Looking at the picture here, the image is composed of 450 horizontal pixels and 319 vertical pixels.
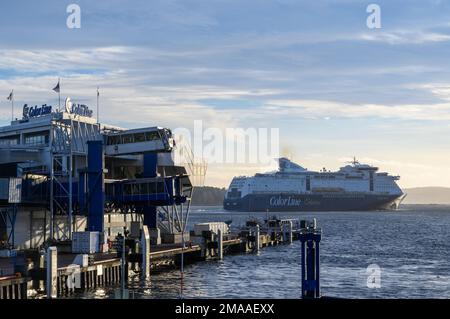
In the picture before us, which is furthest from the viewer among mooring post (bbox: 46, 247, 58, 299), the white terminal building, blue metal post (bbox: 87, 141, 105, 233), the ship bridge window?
the ship bridge window

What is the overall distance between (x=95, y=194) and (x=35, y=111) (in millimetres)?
16876

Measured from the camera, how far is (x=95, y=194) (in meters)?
67.6

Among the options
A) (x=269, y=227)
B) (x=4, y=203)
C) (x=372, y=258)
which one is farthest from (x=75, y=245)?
(x=269, y=227)

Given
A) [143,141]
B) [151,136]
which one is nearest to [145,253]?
[143,141]

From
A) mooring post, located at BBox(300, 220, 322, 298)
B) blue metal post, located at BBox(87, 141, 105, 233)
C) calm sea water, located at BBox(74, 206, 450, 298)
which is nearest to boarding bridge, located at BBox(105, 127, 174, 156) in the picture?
blue metal post, located at BBox(87, 141, 105, 233)

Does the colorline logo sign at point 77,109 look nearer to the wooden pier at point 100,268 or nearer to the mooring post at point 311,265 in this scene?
→ the wooden pier at point 100,268

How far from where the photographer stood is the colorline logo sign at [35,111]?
77219mm

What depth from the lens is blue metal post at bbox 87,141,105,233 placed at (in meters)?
67.2

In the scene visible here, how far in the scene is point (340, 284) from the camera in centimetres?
5428

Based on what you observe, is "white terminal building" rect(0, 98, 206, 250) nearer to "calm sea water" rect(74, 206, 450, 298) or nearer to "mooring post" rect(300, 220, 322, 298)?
"calm sea water" rect(74, 206, 450, 298)

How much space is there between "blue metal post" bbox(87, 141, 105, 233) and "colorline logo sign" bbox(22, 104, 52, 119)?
43.2 ft

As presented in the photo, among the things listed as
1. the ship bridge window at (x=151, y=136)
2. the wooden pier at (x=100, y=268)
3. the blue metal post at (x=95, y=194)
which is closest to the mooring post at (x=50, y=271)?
the wooden pier at (x=100, y=268)

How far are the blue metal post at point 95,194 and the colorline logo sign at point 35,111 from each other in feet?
43.2

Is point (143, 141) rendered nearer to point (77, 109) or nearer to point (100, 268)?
point (77, 109)
